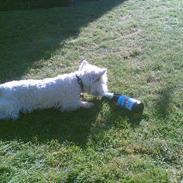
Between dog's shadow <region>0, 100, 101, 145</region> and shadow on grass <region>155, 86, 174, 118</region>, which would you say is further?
shadow on grass <region>155, 86, 174, 118</region>

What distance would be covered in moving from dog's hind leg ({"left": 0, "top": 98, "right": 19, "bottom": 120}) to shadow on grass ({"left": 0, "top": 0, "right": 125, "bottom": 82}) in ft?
4.35

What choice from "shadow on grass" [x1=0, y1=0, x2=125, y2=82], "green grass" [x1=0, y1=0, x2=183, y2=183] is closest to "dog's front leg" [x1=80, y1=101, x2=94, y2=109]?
"green grass" [x1=0, y1=0, x2=183, y2=183]

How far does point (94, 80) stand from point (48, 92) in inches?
25.9

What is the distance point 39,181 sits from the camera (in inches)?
174

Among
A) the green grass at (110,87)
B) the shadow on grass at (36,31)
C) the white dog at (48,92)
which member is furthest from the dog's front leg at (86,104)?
the shadow on grass at (36,31)

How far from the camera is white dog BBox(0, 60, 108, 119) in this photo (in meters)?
5.44

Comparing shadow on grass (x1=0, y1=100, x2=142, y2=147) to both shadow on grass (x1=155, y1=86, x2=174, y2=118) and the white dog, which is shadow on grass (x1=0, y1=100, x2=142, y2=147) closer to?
the white dog

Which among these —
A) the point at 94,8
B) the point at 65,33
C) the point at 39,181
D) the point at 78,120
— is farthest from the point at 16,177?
the point at 94,8

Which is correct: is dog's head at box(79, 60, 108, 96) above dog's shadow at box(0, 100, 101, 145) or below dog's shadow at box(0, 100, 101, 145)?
above

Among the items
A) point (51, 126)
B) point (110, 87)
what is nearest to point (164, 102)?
point (110, 87)

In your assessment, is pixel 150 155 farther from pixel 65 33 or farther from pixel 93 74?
pixel 65 33

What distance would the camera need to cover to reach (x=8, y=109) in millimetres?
5422

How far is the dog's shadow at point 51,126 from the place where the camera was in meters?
5.16

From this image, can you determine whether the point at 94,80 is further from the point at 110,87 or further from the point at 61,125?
the point at 61,125
